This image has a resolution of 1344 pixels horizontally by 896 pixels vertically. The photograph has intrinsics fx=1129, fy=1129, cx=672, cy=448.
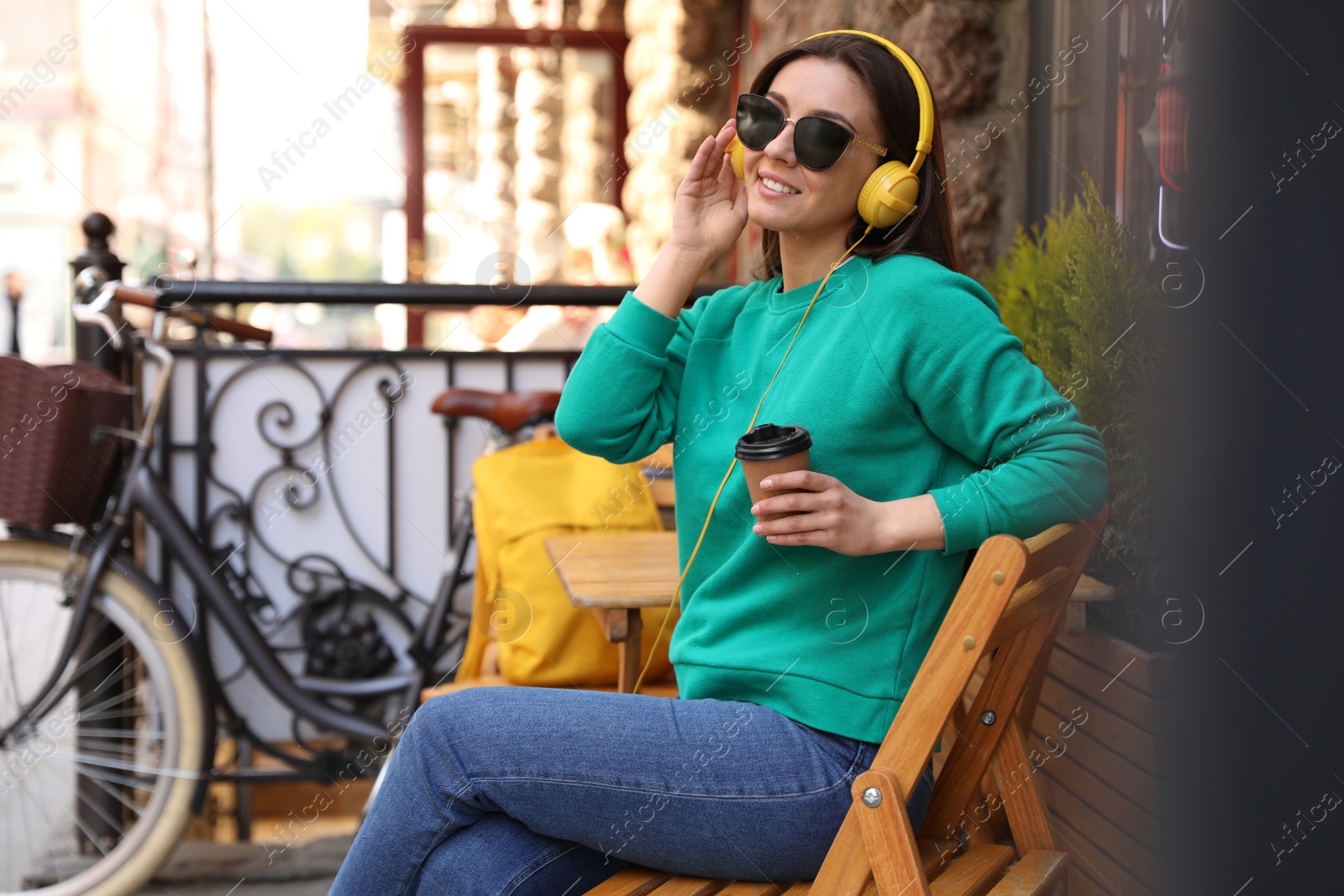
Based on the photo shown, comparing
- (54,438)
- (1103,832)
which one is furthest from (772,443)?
(54,438)

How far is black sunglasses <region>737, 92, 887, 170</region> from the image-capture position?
123 cm

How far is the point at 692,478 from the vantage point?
132cm

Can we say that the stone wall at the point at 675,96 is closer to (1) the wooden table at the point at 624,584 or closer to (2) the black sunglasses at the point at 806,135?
(1) the wooden table at the point at 624,584

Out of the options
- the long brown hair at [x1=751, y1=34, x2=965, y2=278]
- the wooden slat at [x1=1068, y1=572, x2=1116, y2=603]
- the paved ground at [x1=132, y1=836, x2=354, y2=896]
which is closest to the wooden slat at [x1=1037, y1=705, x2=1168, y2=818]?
the wooden slat at [x1=1068, y1=572, x2=1116, y2=603]

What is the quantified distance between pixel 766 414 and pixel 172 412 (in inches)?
80.1

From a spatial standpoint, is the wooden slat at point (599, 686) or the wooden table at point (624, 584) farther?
the wooden slat at point (599, 686)

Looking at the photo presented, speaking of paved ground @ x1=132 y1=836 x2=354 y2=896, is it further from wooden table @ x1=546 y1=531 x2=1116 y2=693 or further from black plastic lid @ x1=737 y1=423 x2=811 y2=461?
black plastic lid @ x1=737 y1=423 x2=811 y2=461

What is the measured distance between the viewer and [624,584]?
1630 mm

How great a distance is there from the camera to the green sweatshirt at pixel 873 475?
113 cm

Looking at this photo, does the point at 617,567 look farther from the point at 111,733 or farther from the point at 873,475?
the point at 111,733

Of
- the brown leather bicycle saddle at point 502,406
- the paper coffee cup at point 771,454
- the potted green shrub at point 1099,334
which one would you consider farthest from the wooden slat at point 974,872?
the brown leather bicycle saddle at point 502,406

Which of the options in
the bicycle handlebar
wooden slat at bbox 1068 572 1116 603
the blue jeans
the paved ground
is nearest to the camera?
the blue jeans

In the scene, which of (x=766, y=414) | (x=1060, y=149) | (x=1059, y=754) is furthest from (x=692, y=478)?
(x=1060, y=149)

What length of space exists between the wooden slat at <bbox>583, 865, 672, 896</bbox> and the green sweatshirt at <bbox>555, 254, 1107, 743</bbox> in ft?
0.63
